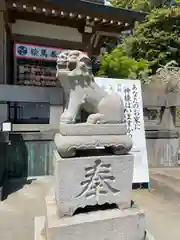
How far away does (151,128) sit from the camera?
5664 millimetres

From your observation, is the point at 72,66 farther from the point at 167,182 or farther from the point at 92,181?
the point at 167,182

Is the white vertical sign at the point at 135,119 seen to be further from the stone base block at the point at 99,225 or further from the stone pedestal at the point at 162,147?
the stone base block at the point at 99,225

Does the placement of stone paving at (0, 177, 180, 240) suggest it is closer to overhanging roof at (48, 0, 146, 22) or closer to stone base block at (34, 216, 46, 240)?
stone base block at (34, 216, 46, 240)

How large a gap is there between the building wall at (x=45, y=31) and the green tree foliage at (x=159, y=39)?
7359 millimetres

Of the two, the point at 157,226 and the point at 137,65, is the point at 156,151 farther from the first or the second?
the point at 137,65

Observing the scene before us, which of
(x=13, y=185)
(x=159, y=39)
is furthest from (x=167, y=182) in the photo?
(x=159, y=39)

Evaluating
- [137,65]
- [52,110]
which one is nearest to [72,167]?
[52,110]

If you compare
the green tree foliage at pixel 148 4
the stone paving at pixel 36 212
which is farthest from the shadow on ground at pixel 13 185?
the green tree foliage at pixel 148 4

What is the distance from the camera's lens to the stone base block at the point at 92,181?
206 centimetres

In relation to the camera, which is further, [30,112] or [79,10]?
[30,112]

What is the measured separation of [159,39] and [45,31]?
872 centimetres

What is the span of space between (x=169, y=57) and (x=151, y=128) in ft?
30.5

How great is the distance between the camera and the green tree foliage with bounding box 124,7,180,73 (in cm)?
1334

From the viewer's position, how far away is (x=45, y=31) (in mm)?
6793
